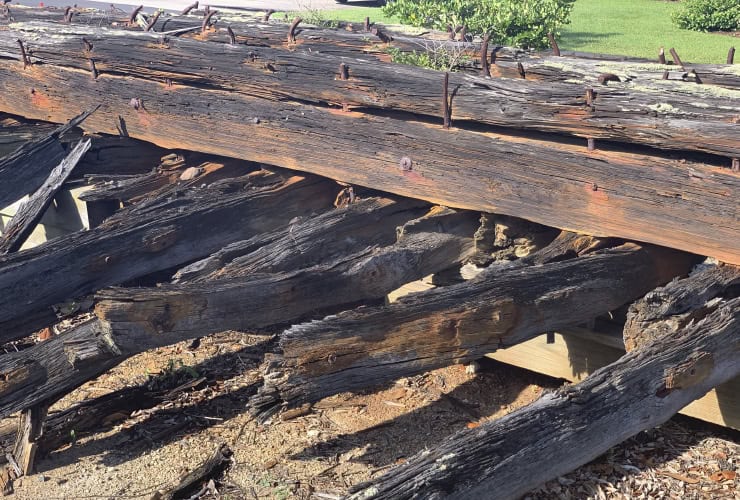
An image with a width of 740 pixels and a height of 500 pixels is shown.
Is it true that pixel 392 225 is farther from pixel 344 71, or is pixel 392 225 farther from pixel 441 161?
pixel 344 71

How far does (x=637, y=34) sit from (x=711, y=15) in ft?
4.29

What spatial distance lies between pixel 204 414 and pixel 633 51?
34.3 ft

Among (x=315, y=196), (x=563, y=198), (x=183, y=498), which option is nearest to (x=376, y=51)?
(x=315, y=196)

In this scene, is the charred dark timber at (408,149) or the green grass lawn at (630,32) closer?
the charred dark timber at (408,149)

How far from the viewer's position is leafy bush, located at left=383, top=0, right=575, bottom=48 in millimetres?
9355

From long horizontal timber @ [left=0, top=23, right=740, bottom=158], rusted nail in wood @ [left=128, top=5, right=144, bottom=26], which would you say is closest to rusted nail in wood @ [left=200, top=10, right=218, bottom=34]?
rusted nail in wood @ [left=128, top=5, right=144, bottom=26]

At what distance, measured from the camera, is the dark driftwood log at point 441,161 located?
171 inches

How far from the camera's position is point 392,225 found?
5605 millimetres

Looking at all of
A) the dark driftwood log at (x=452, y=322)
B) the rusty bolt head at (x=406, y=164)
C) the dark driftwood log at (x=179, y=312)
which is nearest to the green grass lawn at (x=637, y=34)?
the rusty bolt head at (x=406, y=164)

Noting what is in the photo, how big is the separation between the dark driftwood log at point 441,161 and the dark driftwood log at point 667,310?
37 cm

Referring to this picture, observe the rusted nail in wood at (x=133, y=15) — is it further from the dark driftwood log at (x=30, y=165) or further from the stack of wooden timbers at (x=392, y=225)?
the dark driftwood log at (x=30, y=165)

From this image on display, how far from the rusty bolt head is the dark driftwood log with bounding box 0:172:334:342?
933mm

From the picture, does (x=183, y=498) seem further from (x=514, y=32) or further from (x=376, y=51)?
(x=514, y=32)

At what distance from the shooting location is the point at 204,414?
484cm
